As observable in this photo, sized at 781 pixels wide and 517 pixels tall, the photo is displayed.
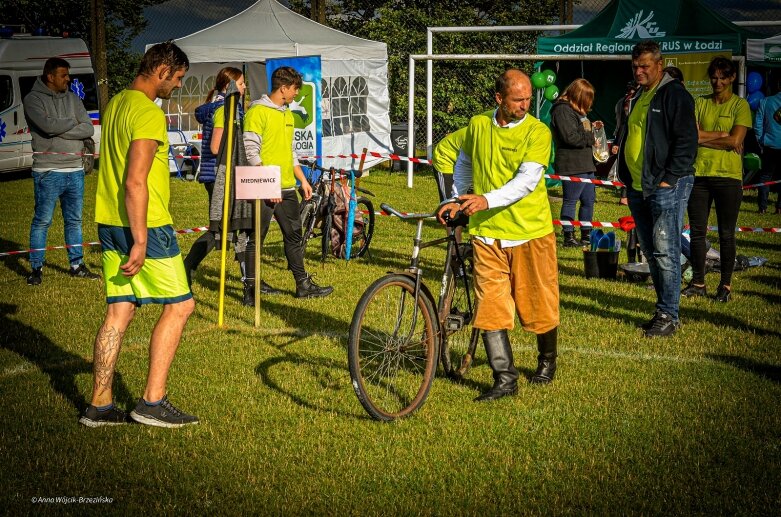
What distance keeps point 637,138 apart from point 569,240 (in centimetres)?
459

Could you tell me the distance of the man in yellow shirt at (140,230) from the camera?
4773 mm

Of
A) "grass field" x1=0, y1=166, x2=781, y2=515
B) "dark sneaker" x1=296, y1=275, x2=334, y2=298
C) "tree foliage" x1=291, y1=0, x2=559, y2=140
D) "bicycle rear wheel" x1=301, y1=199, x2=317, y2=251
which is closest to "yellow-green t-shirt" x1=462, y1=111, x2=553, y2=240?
"grass field" x1=0, y1=166, x2=781, y2=515

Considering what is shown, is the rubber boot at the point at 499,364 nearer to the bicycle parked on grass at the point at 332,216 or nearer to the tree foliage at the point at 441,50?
the bicycle parked on grass at the point at 332,216

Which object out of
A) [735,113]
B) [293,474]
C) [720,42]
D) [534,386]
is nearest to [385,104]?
[720,42]

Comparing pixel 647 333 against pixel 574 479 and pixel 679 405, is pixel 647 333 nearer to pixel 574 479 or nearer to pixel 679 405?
pixel 679 405

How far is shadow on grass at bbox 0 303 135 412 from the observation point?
582 cm

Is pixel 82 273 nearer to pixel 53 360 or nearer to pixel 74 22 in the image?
pixel 53 360

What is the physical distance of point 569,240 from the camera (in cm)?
1179

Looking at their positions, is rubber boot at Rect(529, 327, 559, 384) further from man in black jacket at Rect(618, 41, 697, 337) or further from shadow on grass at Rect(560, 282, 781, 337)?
shadow on grass at Rect(560, 282, 781, 337)

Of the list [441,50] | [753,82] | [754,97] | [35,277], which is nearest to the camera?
[35,277]

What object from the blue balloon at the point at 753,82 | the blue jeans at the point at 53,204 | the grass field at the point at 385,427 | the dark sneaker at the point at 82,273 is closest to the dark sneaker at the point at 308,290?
the grass field at the point at 385,427

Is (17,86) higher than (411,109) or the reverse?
higher

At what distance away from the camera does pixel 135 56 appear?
3300cm

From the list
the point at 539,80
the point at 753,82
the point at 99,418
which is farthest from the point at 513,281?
the point at 753,82
